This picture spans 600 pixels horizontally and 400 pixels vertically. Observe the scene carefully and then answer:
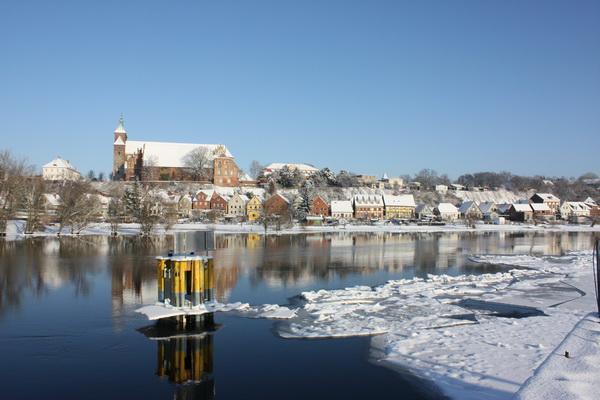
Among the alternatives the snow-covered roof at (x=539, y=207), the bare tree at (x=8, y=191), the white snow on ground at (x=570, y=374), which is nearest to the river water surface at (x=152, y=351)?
the white snow on ground at (x=570, y=374)

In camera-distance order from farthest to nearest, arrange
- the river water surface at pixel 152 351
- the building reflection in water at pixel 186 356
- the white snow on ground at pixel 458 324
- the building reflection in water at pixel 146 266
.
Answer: the building reflection in water at pixel 146 266
the white snow on ground at pixel 458 324
the building reflection in water at pixel 186 356
the river water surface at pixel 152 351

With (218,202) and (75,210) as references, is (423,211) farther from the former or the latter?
(75,210)

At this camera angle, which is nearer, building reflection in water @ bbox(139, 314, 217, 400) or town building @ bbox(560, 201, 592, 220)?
building reflection in water @ bbox(139, 314, 217, 400)

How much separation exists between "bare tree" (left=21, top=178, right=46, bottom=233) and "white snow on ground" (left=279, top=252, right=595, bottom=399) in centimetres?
4397

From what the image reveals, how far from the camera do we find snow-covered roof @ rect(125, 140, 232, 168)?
10475 centimetres

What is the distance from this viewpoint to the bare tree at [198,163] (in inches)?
4154

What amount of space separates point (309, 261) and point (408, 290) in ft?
38.9

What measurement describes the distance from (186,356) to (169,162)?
97.8 m

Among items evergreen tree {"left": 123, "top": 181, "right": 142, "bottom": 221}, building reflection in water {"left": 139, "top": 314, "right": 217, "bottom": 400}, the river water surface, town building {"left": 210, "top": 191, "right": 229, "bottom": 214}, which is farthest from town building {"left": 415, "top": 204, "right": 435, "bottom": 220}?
building reflection in water {"left": 139, "top": 314, "right": 217, "bottom": 400}

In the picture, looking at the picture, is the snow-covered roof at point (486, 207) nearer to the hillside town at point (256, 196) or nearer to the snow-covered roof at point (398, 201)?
the hillside town at point (256, 196)

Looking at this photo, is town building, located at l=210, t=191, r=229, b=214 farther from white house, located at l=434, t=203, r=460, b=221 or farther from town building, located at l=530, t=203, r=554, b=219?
town building, located at l=530, t=203, r=554, b=219

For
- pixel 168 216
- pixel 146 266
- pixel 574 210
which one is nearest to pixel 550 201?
pixel 574 210

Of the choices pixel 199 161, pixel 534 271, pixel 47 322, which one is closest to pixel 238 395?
pixel 47 322

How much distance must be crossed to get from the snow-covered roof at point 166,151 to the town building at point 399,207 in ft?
113
